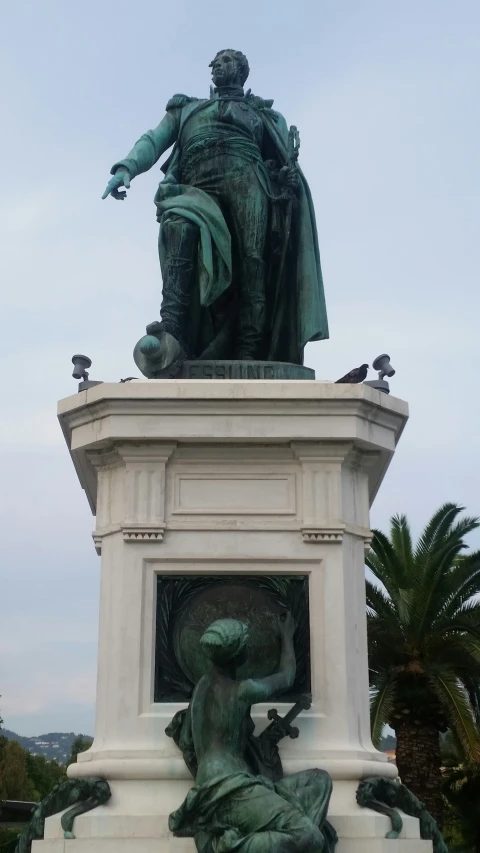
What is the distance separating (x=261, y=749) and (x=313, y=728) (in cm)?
44

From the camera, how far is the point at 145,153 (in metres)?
9.84

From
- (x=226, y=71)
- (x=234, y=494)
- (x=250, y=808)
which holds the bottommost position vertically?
(x=250, y=808)

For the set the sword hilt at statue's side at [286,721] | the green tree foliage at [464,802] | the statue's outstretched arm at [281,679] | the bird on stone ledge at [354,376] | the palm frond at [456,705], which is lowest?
→ the green tree foliage at [464,802]

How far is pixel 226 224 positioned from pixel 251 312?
70 cm

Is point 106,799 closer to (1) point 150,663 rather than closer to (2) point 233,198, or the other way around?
(1) point 150,663

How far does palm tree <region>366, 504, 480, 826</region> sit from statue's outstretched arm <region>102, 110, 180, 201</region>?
1704cm

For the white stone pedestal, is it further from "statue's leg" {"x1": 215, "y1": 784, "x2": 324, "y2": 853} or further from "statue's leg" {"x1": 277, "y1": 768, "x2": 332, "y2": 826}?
"statue's leg" {"x1": 215, "y1": 784, "x2": 324, "y2": 853}

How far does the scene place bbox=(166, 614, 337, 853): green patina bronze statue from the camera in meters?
6.72

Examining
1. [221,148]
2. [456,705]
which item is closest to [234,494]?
[221,148]

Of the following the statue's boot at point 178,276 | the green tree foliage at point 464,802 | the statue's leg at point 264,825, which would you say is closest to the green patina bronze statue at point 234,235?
the statue's boot at point 178,276

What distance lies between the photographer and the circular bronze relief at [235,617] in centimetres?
786

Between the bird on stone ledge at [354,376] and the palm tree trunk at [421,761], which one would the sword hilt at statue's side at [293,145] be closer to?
the bird on stone ledge at [354,376]

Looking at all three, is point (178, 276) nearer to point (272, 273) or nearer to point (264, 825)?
point (272, 273)

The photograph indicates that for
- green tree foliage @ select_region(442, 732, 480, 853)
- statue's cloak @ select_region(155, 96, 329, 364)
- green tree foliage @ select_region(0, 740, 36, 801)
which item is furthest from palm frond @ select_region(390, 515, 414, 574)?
green tree foliage @ select_region(0, 740, 36, 801)
